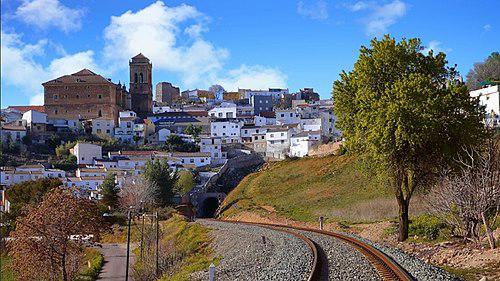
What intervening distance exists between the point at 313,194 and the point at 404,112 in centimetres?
2936

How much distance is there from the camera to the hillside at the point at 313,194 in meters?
37.5

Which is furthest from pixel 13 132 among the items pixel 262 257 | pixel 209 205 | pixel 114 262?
pixel 262 257

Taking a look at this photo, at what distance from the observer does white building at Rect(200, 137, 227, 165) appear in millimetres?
83312

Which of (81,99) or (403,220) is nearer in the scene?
(403,220)

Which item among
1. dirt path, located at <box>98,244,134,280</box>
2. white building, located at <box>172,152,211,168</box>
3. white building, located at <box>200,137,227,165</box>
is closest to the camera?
dirt path, located at <box>98,244,134,280</box>

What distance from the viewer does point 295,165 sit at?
63.9 m

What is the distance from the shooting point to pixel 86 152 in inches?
3238

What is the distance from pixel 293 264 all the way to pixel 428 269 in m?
3.58

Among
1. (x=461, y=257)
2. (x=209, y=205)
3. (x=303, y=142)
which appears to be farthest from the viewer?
(x=303, y=142)

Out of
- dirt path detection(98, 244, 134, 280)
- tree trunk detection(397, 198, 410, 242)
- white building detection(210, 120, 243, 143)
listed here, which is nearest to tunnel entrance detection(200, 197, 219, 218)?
dirt path detection(98, 244, 134, 280)

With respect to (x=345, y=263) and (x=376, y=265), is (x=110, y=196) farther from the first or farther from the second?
(x=376, y=265)

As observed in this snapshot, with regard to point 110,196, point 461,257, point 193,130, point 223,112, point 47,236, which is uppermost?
point 223,112

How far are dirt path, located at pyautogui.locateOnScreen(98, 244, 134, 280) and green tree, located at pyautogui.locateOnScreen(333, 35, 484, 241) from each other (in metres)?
15.8

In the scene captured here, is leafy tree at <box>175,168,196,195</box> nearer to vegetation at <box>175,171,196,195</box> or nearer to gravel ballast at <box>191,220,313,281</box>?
vegetation at <box>175,171,196,195</box>
